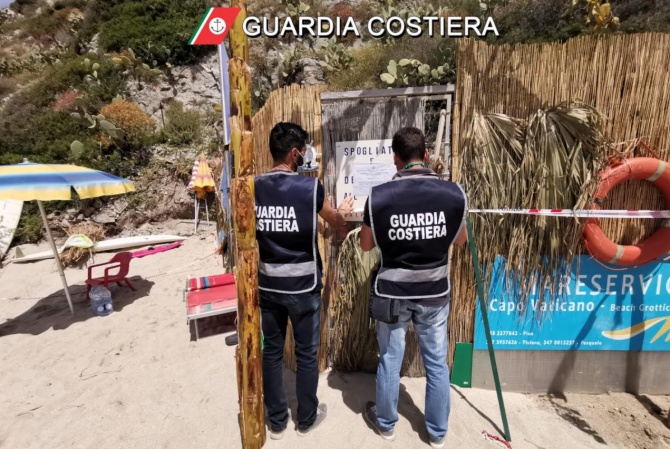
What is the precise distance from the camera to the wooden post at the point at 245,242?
1964 millimetres

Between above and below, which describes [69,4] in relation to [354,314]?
above

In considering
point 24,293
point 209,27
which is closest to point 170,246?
point 24,293

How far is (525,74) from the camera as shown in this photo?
2602mm

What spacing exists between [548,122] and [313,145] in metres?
1.81

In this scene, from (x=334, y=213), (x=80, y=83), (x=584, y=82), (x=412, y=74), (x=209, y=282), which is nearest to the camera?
(x=334, y=213)

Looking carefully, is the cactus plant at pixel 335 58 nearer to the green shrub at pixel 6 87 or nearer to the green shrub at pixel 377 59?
the green shrub at pixel 377 59

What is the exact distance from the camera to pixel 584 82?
2.58 m

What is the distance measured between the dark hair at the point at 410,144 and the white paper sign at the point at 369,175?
74 centimetres

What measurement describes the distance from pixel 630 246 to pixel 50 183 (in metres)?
5.86

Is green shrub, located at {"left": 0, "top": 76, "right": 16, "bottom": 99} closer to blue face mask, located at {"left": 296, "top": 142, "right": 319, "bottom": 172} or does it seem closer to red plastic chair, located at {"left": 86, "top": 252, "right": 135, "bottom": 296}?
red plastic chair, located at {"left": 86, "top": 252, "right": 135, "bottom": 296}

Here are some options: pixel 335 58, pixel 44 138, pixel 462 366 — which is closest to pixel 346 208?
pixel 462 366

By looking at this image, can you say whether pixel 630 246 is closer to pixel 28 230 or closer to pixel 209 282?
pixel 209 282

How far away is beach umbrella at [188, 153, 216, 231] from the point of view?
9.24 meters

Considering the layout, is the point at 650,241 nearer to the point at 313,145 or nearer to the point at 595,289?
the point at 595,289
